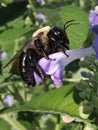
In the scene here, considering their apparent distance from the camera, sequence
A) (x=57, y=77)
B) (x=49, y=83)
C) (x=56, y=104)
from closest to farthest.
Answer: (x=57, y=77), (x=56, y=104), (x=49, y=83)

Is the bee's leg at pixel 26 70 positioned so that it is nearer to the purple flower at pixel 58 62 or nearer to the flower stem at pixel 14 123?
the purple flower at pixel 58 62

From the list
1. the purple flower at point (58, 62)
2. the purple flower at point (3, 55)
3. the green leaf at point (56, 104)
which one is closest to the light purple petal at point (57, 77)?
the purple flower at point (58, 62)

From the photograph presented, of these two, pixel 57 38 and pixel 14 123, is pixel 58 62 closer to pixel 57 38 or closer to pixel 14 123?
pixel 57 38

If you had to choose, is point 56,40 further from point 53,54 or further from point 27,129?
point 27,129

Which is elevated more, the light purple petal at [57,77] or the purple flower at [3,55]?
the light purple petal at [57,77]

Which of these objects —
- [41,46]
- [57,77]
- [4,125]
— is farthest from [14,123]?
[57,77]
